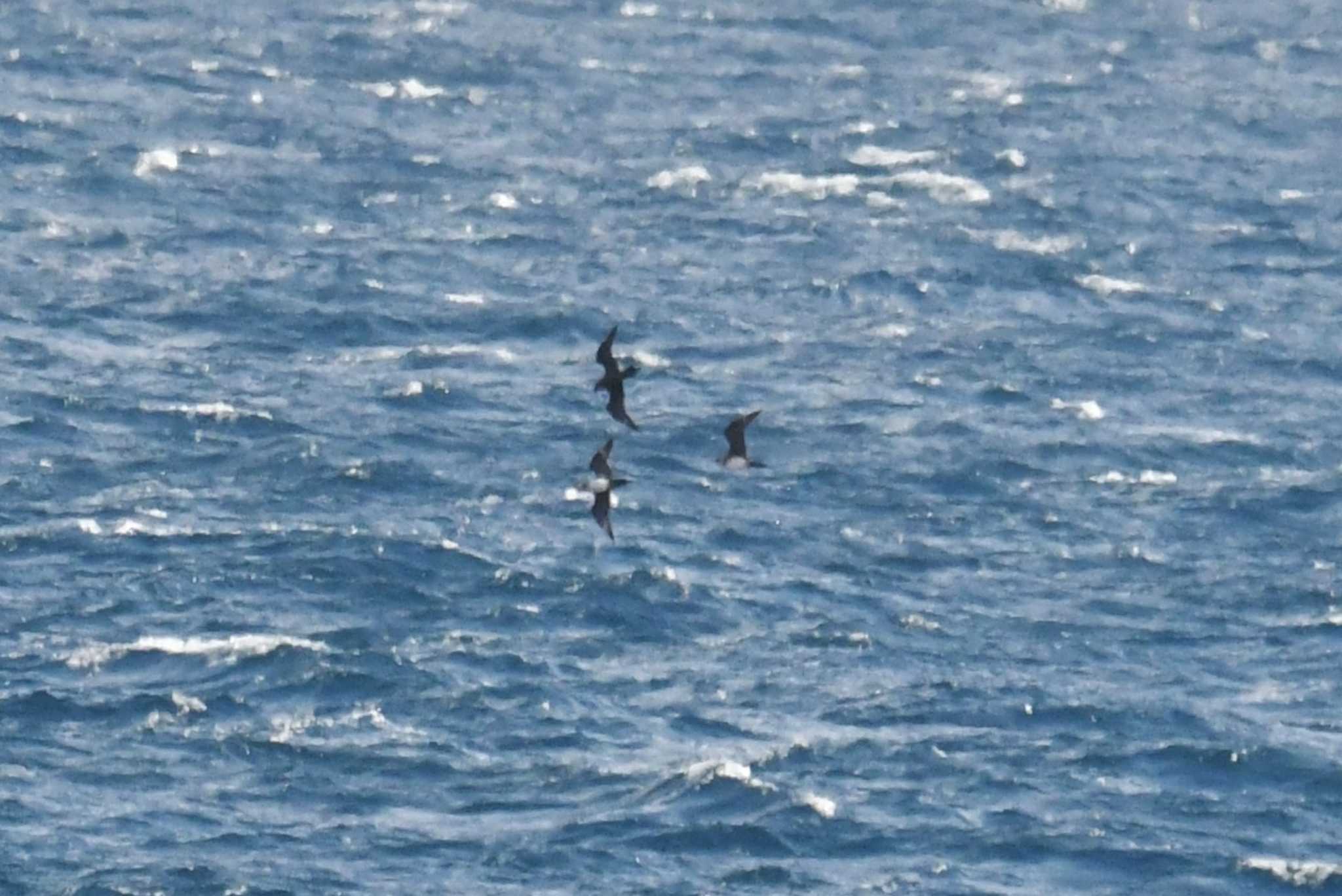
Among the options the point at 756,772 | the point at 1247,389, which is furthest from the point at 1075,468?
the point at 756,772

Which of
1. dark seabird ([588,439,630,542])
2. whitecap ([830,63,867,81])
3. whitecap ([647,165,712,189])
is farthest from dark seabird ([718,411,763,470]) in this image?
whitecap ([830,63,867,81])

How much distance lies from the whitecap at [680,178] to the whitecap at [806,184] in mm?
1619

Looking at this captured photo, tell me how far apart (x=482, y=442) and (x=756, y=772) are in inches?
772

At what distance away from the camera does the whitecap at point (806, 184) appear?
10744 centimetres

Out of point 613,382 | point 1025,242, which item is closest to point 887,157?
point 1025,242

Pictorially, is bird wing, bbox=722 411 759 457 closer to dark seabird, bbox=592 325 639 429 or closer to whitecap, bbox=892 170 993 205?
dark seabird, bbox=592 325 639 429

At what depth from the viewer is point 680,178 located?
108 metres

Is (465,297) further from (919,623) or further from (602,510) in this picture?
(602,510)

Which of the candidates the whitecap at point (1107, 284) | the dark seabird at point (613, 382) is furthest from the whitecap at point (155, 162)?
the dark seabird at point (613, 382)

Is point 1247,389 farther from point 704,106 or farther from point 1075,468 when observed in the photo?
point 704,106

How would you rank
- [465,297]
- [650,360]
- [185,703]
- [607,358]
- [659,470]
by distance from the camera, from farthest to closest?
[465,297]
[650,360]
[659,470]
[185,703]
[607,358]

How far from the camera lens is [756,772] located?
6844cm

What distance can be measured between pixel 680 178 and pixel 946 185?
9.20 meters

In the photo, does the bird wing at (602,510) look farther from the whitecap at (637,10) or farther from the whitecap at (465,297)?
the whitecap at (637,10)
